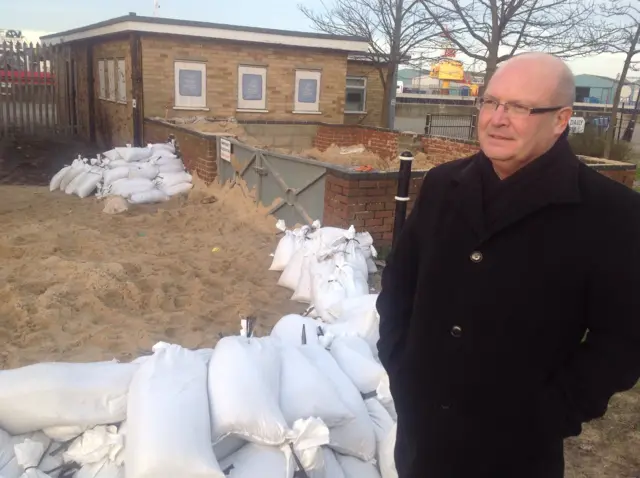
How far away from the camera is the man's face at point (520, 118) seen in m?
1.42

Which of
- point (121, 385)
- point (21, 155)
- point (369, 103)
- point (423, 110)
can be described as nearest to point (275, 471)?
point (121, 385)

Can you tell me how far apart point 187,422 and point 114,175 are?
7.44 meters

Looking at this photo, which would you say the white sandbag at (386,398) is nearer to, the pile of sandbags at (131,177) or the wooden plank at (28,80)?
the pile of sandbags at (131,177)

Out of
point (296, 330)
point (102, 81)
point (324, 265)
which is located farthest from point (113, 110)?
point (296, 330)

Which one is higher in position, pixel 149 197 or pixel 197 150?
pixel 197 150

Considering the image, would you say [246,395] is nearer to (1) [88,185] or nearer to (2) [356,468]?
(2) [356,468]

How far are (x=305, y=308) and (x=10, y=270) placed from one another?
2616 millimetres

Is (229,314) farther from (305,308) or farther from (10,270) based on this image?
(10,270)

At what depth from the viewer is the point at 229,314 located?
4359 mm

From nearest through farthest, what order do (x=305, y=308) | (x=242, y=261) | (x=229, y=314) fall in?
1. (x=229, y=314)
2. (x=305, y=308)
3. (x=242, y=261)

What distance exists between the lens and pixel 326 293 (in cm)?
432

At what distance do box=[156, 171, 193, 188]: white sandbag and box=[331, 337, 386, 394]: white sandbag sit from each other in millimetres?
6407

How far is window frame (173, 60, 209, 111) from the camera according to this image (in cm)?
1262

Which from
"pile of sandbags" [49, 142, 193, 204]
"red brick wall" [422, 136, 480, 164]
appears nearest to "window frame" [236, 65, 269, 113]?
"pile of sandbags" [49, 142, 193, 204]
